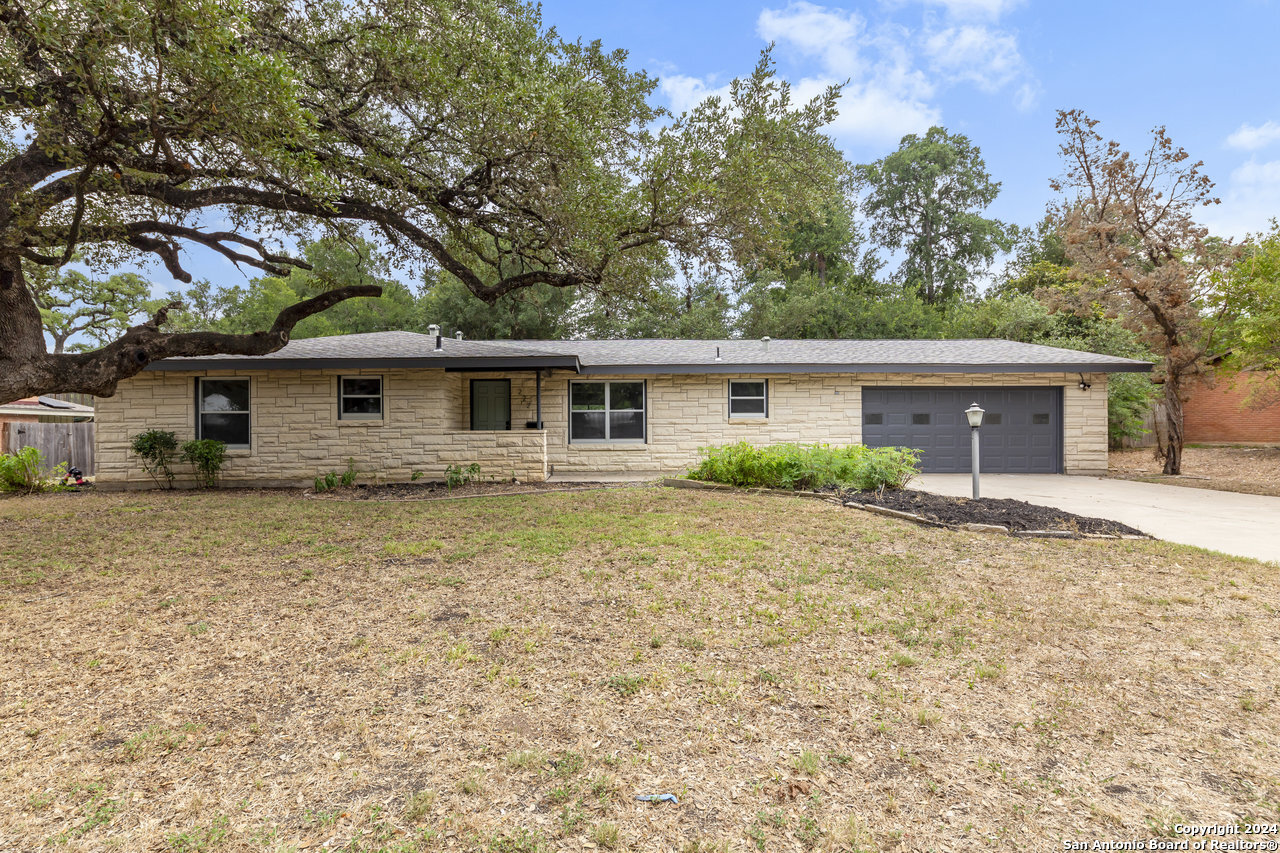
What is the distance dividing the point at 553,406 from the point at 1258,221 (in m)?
18.6

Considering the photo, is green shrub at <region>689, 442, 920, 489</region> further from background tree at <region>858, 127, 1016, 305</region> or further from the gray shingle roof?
background tree at <region>858, 127, 1016, 305</region>

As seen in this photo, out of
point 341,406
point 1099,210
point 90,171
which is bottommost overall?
point 341,406

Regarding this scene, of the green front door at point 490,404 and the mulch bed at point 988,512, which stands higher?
the green front door at point 490,404

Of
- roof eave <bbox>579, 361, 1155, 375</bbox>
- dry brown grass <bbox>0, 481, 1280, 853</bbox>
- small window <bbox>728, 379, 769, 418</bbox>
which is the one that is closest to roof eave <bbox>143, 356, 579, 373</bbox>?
roof eave <bbox>579, 361, 1155, 375</bbox>

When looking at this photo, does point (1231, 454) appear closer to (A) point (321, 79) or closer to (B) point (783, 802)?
(B) point (783, 802)

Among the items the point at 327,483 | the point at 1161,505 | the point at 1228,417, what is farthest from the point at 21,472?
the point at 1228,417

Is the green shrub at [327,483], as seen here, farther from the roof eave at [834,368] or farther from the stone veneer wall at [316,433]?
the roof eave at [834,368]

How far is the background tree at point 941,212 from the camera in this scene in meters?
28.3

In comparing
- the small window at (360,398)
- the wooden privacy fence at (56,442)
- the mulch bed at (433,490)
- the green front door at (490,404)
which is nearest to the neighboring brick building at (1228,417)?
the mulch bed at (433,490)

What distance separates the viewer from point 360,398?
11.6 metres

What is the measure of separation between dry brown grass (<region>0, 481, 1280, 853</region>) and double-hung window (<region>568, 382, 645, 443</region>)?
7.28 metres

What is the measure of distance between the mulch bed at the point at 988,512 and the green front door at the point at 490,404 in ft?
26.1

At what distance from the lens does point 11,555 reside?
18.3 feet

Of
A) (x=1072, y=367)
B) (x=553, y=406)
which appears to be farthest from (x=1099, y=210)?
(x=553, y=406)
